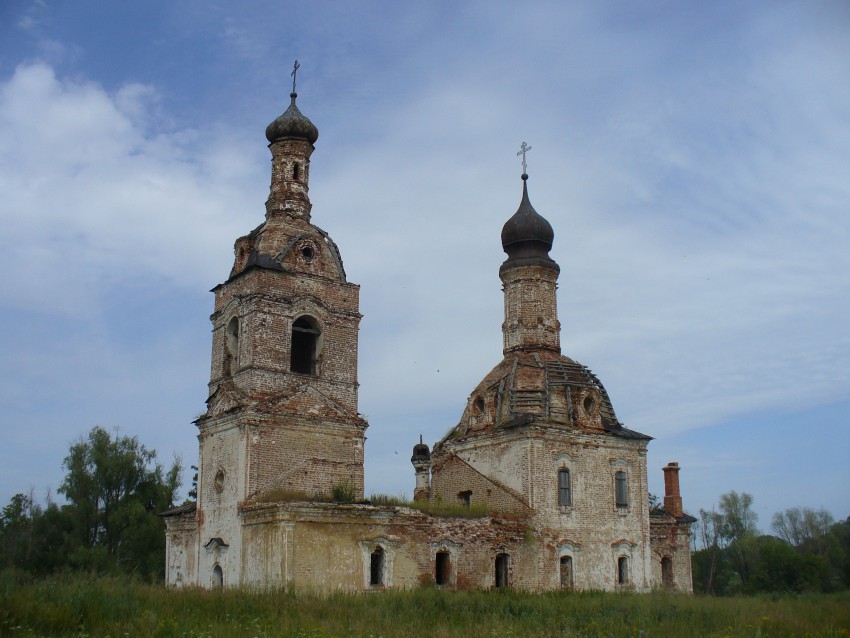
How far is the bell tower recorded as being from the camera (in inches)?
909

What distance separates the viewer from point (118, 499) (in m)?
38.2

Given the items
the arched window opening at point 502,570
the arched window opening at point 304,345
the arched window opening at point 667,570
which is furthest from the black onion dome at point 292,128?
the arched window opening at point 667,570

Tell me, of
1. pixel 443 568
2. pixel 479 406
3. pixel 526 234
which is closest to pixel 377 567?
A: pixel 443 568

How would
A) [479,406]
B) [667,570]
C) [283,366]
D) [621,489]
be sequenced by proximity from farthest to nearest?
1. [667,570]
2. [479,406]
3. [621,489]
4. [283,366]

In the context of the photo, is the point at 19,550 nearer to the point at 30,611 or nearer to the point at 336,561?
the point at 336,561

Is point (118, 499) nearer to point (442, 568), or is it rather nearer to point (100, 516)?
point (100, 516)

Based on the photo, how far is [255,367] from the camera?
23656 mm

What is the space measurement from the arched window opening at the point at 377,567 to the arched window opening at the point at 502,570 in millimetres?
4052

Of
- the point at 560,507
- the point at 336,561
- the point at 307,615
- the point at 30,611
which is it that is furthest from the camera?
the point at 560,507

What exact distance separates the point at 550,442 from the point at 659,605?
25.7ft

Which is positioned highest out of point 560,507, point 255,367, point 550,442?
point 255,367

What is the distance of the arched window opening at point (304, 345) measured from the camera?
25.3 m

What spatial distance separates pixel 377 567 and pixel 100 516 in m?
19.8

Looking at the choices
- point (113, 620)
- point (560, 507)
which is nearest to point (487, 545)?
point (560, 507)
